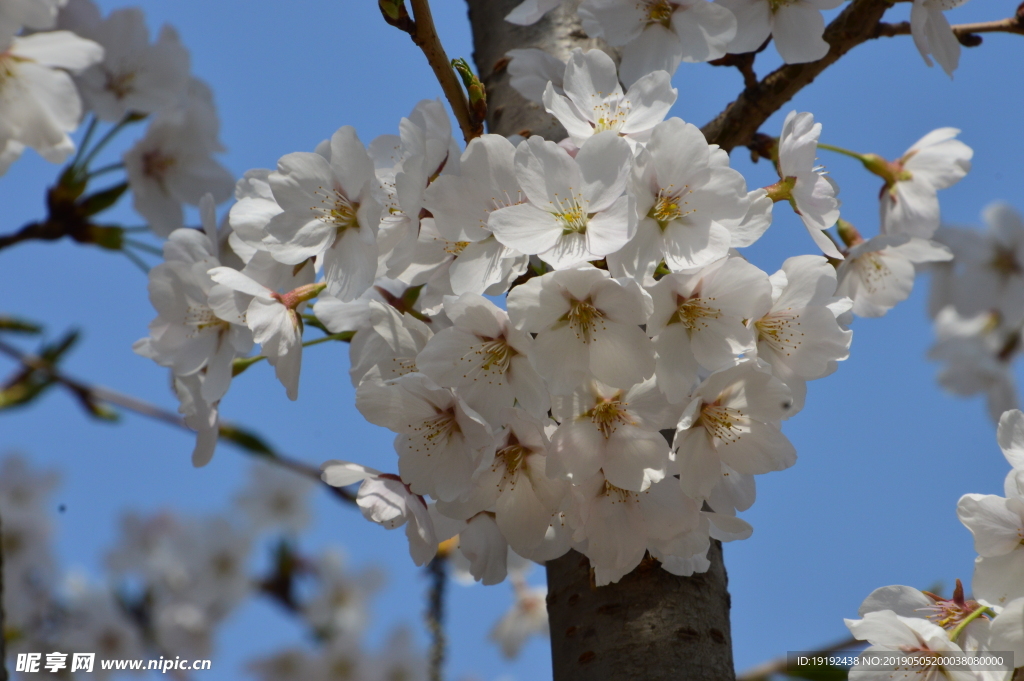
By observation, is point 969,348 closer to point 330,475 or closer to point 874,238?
point 874,238

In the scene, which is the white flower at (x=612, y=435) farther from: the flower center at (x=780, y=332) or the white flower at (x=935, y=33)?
the white flower at (x=935, y=33)

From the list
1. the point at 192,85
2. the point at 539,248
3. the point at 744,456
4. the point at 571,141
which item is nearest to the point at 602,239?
the point at 539,248

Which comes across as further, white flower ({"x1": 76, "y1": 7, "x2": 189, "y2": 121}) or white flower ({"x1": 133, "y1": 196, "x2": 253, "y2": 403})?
white flower ({"x1": 76, "y1": 7, "x2": 189, "y2": 121})

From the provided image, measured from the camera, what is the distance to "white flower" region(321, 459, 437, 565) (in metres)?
1.03

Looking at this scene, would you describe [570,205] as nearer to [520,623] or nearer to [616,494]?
[616,494]

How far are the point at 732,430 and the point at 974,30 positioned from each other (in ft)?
2.99

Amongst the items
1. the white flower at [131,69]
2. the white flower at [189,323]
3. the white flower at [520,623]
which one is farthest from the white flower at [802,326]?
the white flower at [520,623]

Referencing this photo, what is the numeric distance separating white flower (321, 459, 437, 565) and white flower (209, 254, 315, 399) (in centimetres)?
16

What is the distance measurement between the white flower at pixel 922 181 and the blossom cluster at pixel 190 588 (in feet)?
8.15

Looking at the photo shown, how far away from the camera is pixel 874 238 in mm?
1276

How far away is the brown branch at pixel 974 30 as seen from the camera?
1.31m

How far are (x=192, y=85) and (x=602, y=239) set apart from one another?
4.83ft

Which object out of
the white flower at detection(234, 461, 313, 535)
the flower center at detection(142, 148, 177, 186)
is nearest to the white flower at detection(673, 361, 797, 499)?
the flower center at detection(142, 148, 177, 186)

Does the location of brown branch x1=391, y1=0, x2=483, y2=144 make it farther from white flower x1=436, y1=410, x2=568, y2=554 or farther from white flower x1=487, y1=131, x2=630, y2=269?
white flower x1=436, y1=410, x2=568, y2=554
